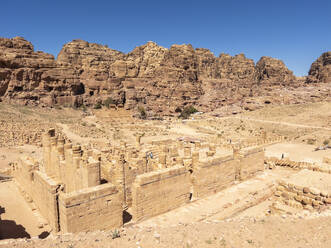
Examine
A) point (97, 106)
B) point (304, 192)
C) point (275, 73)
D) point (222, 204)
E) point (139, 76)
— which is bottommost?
point (222, 204)

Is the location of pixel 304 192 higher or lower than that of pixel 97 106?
lower

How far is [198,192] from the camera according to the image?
10.6 m

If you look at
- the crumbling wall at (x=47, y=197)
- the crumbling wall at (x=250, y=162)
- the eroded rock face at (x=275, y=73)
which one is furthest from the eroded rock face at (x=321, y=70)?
the crumbling wall at (x=47, y=197)

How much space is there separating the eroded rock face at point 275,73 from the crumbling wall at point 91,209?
342 ft

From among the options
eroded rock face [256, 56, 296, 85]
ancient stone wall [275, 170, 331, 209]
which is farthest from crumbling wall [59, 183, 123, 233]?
eroded rock face [256, 56, 296, 85]

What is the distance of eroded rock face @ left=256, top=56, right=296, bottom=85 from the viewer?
101 metres

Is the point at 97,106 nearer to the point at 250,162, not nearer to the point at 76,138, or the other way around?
the point at 76,138

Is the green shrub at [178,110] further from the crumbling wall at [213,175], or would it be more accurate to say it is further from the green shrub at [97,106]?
the crumbling wall at [213,175]

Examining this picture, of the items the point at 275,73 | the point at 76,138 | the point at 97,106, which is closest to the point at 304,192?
the point at 76,138

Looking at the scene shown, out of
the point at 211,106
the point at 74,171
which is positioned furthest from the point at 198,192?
the point at 211,106

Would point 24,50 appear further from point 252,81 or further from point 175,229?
point 252,81

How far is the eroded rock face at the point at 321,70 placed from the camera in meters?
93.7

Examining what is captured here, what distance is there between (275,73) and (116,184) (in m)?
105

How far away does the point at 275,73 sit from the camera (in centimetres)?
10144
